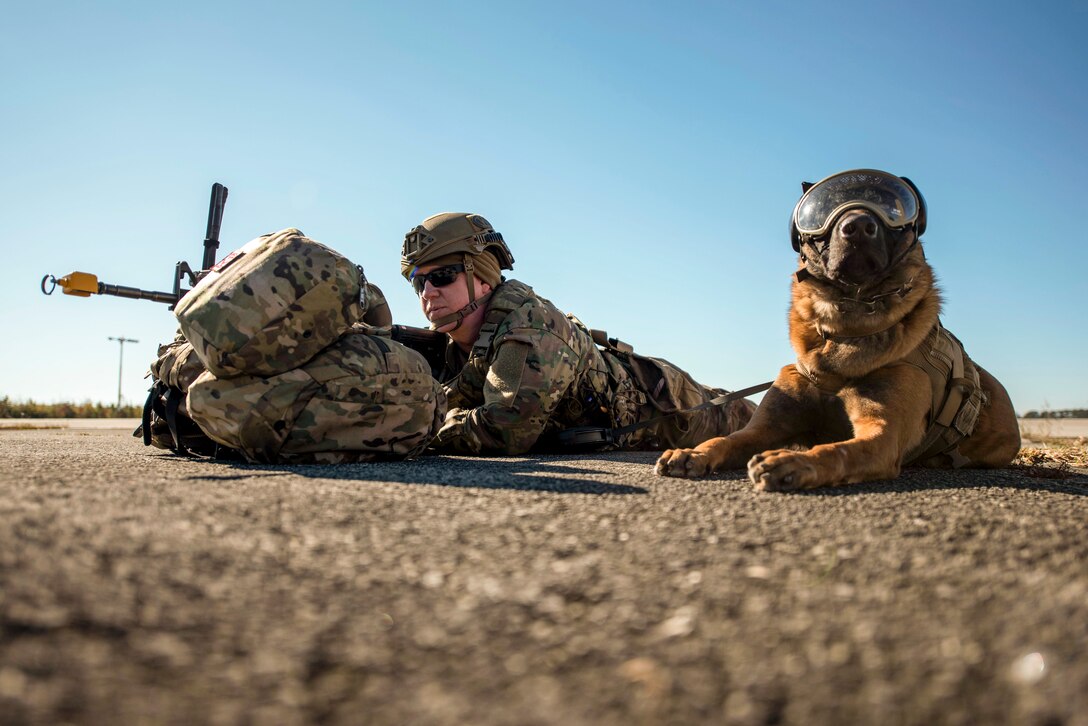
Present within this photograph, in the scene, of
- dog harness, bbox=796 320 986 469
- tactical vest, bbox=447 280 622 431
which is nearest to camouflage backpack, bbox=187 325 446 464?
tactical vest, bbox=447 280 622 431

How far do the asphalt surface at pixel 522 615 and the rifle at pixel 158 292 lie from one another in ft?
16.5

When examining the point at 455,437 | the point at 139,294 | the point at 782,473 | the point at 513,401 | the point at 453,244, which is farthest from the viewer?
the point at 139,294

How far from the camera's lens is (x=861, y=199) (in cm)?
367

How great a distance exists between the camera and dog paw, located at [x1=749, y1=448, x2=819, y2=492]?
8.49ft

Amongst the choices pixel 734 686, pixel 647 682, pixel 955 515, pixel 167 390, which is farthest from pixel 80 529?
pixel 167 390

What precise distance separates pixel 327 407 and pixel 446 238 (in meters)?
2.01

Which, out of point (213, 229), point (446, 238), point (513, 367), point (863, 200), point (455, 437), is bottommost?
point (455, 437)

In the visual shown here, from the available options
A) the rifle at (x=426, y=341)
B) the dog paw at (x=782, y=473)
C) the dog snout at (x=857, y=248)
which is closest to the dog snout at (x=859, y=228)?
the dog snout at (x=857, y=248)

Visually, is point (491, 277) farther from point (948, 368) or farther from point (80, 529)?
point (80, 529)

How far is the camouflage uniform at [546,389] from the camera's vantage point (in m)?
4.48

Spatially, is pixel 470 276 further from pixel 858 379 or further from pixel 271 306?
pixel 858 379

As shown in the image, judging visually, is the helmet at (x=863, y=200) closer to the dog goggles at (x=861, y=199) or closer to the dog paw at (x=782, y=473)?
the dog goggles at (x=861, y=199)

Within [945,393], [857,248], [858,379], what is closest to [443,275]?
[857,248]

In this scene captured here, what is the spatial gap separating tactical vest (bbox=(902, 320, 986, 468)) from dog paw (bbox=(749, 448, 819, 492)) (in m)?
1.21
